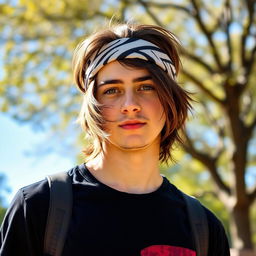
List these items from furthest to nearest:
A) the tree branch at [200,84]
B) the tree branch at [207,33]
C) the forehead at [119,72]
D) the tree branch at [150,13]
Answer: the tree branch at [207,33], the tree branch at [200,84], the tree branch at [150,13], the forehead at [119,72]

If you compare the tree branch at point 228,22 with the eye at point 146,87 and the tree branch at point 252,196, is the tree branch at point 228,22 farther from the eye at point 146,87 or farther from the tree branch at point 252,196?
the eye at point 146,87

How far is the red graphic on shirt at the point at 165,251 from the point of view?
7.64 ft

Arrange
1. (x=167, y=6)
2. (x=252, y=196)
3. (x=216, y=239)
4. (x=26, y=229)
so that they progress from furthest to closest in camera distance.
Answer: (x=252, y=196), (x=167, y=6), (x=216, y=239), (x=26, y=229)

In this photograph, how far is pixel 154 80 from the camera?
2.51 meters

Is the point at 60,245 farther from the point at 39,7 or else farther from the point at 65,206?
the point at 39,7

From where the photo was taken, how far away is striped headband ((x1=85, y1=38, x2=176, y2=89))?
8.27 ft

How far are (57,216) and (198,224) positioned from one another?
0.64 meters

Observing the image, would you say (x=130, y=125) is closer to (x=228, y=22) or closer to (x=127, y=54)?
(x=127, y=54)

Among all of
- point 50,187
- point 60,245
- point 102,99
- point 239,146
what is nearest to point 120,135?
point 102,99

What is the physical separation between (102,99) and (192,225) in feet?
2.14

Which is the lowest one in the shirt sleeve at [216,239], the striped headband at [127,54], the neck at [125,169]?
the shirt sleeve at [216,239]

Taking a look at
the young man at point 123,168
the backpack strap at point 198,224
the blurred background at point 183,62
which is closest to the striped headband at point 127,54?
the young man at point 123,168

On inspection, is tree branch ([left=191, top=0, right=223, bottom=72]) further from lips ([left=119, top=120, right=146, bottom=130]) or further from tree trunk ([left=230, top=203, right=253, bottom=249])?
lips ([left=119, top=120, right=146, bottom=130])

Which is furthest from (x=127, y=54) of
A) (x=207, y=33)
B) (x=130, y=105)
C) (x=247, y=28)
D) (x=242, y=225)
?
(x=242, y=225)
